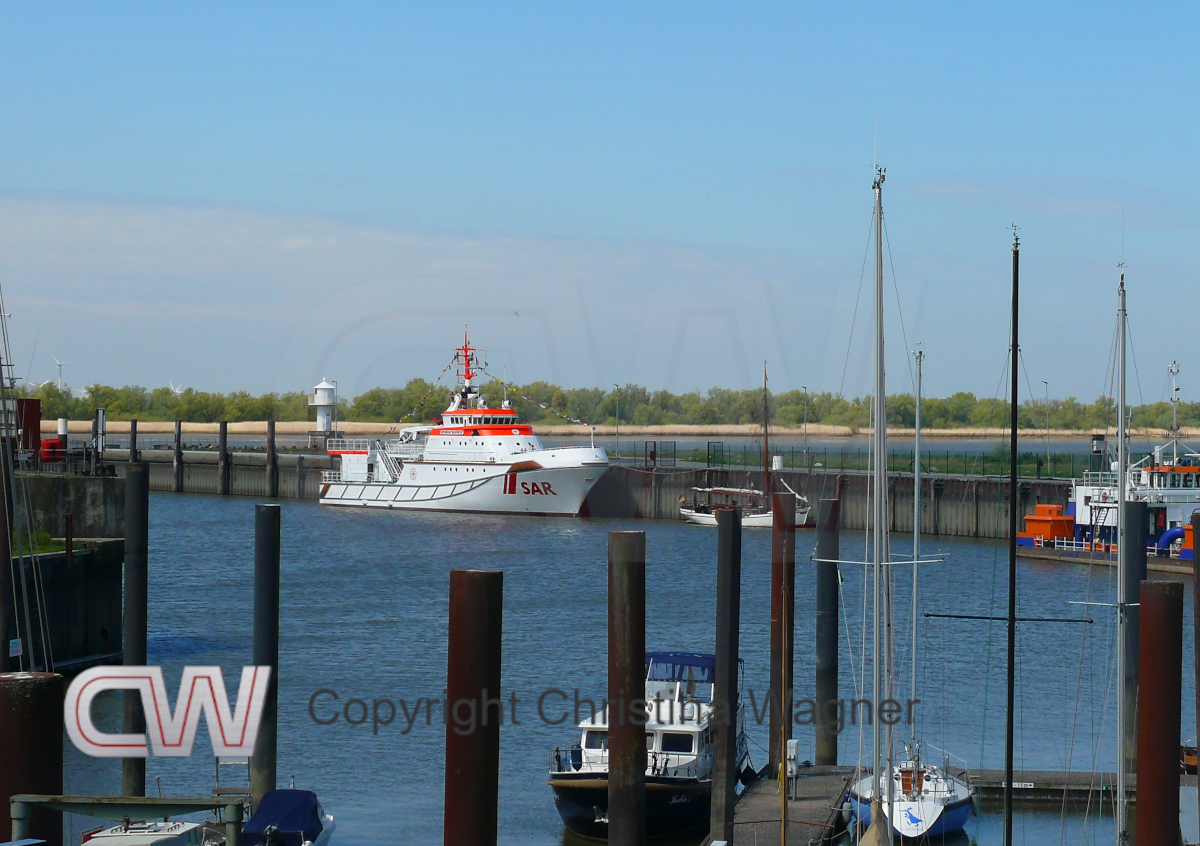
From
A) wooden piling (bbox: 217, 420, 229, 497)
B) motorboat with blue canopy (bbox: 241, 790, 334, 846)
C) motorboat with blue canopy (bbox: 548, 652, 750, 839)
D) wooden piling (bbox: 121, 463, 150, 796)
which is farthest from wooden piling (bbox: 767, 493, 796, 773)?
wooden piling (bbox: 217, 420, 229, 497)

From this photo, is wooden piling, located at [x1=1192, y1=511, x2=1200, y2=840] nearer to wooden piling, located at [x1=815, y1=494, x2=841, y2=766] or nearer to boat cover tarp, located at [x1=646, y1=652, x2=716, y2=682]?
wooden piling, located at [x1=815, y1=494, x2=841, y2=766]

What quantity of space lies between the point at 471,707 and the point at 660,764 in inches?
318

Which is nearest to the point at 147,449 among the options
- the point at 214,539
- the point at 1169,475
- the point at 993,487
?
the point at 214,539

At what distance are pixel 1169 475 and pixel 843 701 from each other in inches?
1180

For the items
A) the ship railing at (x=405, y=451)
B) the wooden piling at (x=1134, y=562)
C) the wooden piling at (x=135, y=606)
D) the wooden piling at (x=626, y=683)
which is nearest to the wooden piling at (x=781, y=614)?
the wooden piling at (x=1134, y=562)

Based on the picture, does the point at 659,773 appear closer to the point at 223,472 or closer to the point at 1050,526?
the point at 1050,526

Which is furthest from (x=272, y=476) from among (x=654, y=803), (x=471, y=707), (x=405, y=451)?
(x=471, y=707)

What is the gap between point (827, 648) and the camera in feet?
58.4

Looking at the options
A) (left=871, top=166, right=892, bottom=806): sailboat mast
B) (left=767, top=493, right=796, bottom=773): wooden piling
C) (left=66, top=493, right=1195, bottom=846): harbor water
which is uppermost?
(left=871, top=166, right=892, bottom=806): sailboat mast

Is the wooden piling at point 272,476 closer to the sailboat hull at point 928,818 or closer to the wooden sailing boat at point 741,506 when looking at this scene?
the wooden sailing boat at point 741,506

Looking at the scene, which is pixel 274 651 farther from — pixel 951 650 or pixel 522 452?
pixel 522 452

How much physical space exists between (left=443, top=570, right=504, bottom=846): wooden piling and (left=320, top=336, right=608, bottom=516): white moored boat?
45.3 meters

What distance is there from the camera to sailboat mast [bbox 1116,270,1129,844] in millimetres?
13391

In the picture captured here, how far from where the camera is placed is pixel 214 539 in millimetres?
52938
